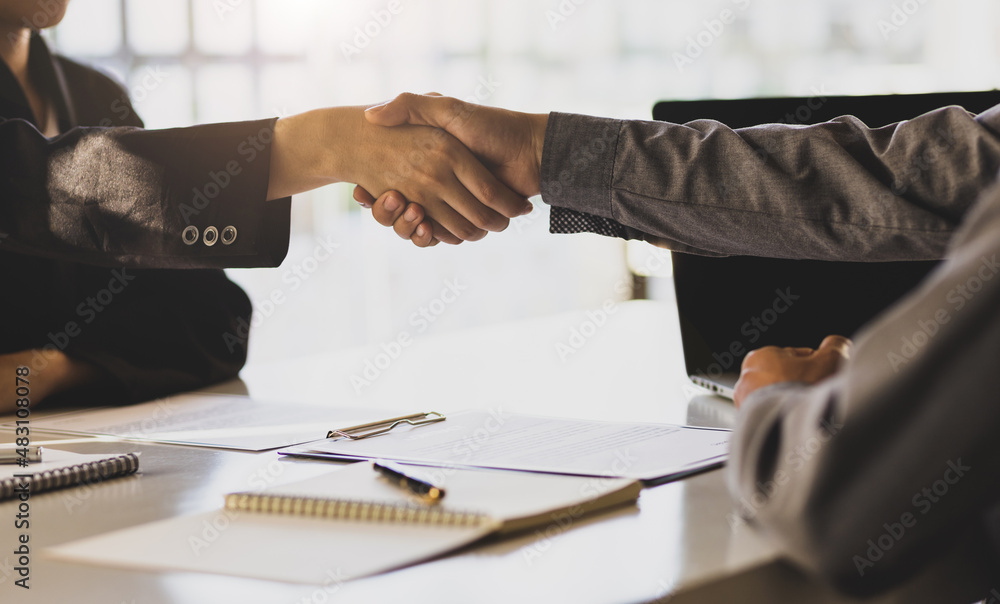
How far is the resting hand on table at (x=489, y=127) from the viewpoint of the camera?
127 cm

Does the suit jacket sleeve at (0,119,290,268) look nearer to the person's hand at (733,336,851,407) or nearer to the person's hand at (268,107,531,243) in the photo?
the person's hand at (268,107,531,243)

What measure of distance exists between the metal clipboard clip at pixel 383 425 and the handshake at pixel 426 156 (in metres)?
0.44

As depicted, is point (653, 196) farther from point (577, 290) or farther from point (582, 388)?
point (577, 290)

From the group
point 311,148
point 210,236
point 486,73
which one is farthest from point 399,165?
point 486,73

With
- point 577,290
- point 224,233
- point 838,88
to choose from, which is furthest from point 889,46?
point 224,233

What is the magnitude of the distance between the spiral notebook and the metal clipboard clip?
0.19 meters

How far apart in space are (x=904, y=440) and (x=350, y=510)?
0.36m

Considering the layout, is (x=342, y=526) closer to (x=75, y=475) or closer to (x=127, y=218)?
(x=75, y=475)

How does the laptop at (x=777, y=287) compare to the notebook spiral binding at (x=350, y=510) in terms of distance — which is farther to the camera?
the laptop at (x=777, y=287)

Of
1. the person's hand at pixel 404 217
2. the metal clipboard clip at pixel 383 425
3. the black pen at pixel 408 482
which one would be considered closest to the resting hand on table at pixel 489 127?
the person's hand at pixel 404 217

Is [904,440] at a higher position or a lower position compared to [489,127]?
lower

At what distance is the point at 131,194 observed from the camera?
113 cm

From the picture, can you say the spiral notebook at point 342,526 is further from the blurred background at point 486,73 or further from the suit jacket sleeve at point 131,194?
the blurred background at point 486,73

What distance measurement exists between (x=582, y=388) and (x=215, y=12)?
326 centimetres
